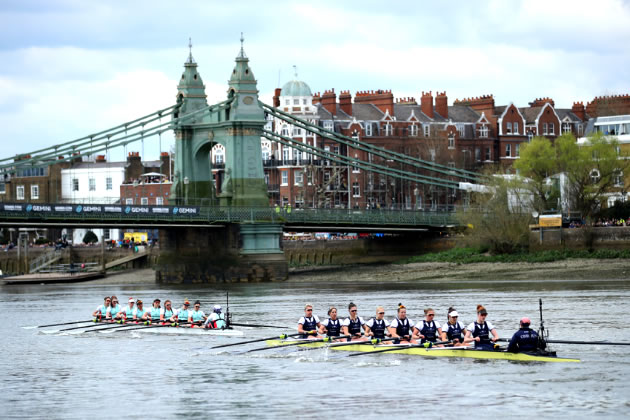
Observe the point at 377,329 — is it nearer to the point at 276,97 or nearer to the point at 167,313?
the point at 167,313

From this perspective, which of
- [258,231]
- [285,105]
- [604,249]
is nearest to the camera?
[604,249]

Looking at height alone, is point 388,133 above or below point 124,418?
above

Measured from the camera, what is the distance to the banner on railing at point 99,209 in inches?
2576

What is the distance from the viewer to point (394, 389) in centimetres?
3044

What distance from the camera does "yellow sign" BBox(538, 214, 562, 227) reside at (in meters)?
71.4

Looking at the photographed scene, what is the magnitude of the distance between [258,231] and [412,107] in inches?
1840

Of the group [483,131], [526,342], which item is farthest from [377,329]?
[483,131]

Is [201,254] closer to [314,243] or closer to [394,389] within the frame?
[314,243]

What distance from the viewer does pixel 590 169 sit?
7838cm

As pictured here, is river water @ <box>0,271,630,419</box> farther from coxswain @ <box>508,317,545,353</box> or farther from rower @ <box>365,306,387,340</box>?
rower @ <box>365,306,387,340</box>

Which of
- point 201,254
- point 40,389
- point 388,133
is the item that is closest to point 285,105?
point 388,133

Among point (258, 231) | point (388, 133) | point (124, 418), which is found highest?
point (388, 133)

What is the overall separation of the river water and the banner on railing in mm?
14736

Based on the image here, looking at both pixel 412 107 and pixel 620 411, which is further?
pixel 412 107
